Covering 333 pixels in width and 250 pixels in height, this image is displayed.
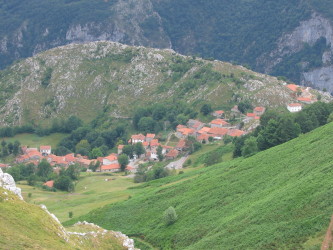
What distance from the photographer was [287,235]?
44.1m

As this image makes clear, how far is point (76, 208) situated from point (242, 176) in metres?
33.9

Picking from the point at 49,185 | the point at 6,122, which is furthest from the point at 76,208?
the point at 6,122

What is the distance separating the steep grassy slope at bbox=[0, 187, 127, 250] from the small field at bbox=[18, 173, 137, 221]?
3478cm

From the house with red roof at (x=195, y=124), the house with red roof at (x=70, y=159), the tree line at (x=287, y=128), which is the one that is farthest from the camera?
the house with red roof at (x=195, y=124)

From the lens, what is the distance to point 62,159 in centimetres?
15300

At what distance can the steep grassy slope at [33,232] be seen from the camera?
38.9m

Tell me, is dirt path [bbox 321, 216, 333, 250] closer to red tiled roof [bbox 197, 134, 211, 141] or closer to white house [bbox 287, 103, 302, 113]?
red tiled roof [bbox 197, 134, 211, 141]

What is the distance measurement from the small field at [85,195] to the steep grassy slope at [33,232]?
34.8 metres

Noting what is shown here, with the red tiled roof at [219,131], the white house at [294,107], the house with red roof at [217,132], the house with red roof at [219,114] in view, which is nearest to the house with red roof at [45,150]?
the house with red roof at [219,114]

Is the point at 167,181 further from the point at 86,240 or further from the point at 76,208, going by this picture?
the point at 86,240

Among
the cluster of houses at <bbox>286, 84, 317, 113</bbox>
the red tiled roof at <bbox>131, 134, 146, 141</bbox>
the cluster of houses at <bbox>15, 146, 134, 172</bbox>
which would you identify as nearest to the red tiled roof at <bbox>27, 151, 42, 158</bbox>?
the cluster of houses at <bbox>15, 146, 134, 172</bbox>

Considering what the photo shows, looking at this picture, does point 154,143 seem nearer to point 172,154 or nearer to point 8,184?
point 172,154

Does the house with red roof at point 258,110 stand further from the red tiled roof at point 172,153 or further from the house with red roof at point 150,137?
the house with red roof at point 150,137

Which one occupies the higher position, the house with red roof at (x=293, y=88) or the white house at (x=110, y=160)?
the house with red roof at (x=293, y=88)
